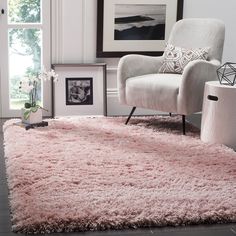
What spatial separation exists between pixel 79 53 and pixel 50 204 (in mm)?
2440

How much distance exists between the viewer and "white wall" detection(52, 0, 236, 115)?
14.3 ft

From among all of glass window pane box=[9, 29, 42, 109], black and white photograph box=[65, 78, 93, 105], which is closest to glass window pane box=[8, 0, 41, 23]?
glass window pane box=[9, 29, 42, 109]

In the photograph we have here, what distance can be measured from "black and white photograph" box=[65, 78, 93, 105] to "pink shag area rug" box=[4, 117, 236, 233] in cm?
56

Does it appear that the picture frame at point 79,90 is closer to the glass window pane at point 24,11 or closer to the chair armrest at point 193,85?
the glass window pane at point 24,11

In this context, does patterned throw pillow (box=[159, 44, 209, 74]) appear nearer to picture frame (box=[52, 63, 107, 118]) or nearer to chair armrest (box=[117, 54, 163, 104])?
chair armrest (box=[117, 54, 163, 104])

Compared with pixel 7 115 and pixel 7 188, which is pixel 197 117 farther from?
pixel 7 188

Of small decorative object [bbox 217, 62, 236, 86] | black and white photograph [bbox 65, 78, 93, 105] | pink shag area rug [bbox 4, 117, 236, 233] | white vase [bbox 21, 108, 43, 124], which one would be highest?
small decorative object [bbox 217, 62, 236, 86]

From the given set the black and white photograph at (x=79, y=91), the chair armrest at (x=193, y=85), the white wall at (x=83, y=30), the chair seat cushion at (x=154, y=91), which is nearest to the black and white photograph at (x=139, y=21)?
the white wall at (x=83, y=30)

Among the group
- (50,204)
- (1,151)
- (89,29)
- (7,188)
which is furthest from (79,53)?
(50,204)

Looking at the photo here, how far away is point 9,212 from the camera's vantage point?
223 centimetres

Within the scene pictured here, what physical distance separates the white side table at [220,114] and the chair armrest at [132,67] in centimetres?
75

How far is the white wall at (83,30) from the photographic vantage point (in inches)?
172

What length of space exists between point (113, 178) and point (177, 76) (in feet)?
5.11

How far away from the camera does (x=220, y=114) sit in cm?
340
